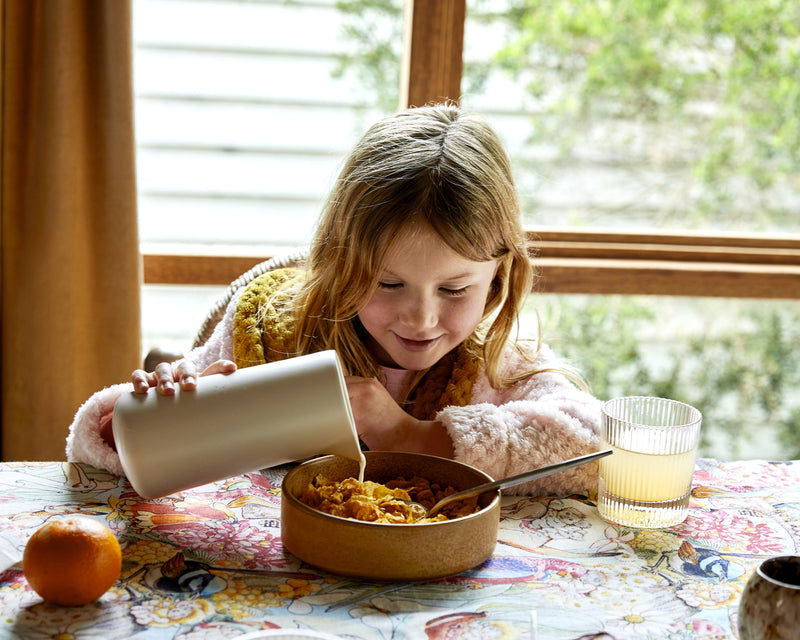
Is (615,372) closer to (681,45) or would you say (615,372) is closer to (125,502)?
(681,45)

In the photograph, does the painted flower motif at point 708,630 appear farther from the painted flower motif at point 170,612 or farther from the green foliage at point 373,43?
the green foliage at point 373,43

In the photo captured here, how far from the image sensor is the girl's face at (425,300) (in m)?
1.20

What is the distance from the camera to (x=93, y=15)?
182 cm

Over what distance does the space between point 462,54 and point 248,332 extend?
3.49 ft

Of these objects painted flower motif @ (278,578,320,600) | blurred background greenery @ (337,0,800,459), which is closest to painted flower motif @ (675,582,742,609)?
painted flower motif @ (278,578,320,600)

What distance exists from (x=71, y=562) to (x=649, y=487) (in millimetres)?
616

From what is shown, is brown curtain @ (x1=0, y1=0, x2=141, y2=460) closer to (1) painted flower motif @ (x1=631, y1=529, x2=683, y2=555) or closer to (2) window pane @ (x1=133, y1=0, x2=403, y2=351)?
(2) window pane @ (x1=133, y1=0, x2=403, y2=351)

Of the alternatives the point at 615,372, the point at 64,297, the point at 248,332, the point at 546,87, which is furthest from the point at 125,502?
the point at 615,372

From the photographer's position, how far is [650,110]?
2.55 metres

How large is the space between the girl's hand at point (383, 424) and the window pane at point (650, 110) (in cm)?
136

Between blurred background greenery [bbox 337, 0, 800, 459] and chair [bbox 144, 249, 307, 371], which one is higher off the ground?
blurred background greenery [bbox 337, 0, 800, 459]

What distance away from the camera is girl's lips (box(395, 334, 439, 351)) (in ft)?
4.21

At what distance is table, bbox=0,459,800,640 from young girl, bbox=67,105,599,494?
11cm

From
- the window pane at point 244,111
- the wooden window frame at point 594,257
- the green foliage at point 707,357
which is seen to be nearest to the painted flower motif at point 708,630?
the wooden window frame at point 594,257
